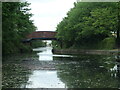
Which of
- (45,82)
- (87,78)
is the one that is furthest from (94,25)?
(45,82)

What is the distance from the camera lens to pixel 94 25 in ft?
195

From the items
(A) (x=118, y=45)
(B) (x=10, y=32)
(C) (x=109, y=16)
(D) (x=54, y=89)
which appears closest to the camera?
(D) (x=54, y=89)

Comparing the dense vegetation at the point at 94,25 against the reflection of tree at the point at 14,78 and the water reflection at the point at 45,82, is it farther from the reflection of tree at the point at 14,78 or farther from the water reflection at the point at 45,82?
the water reflection at the point at 45,82

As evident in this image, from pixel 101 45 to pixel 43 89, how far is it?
5379 cm

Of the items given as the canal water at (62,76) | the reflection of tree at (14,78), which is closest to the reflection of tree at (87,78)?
the canal water at (62,76)

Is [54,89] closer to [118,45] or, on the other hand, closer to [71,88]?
[71,88]

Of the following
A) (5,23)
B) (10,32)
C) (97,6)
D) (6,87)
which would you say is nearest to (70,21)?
(97,6)

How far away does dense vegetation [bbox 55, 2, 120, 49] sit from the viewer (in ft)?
175

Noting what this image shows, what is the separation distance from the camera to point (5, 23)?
36250 mm

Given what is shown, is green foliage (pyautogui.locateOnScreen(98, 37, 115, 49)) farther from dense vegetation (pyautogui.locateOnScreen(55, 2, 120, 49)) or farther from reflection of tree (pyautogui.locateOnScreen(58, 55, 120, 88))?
reflection of tree (pyautogui.locateOnScreen(58, 55, 120, 88))

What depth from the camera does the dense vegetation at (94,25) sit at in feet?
175

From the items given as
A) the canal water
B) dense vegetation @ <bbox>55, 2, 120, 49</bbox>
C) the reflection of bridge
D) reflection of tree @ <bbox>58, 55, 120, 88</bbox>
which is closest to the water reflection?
the canal water

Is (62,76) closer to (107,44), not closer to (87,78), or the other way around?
(87,78)

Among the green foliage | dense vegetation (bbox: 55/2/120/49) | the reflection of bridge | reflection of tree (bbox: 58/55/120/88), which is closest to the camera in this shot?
reflection of tree (bbox: 58/55/120/88)
